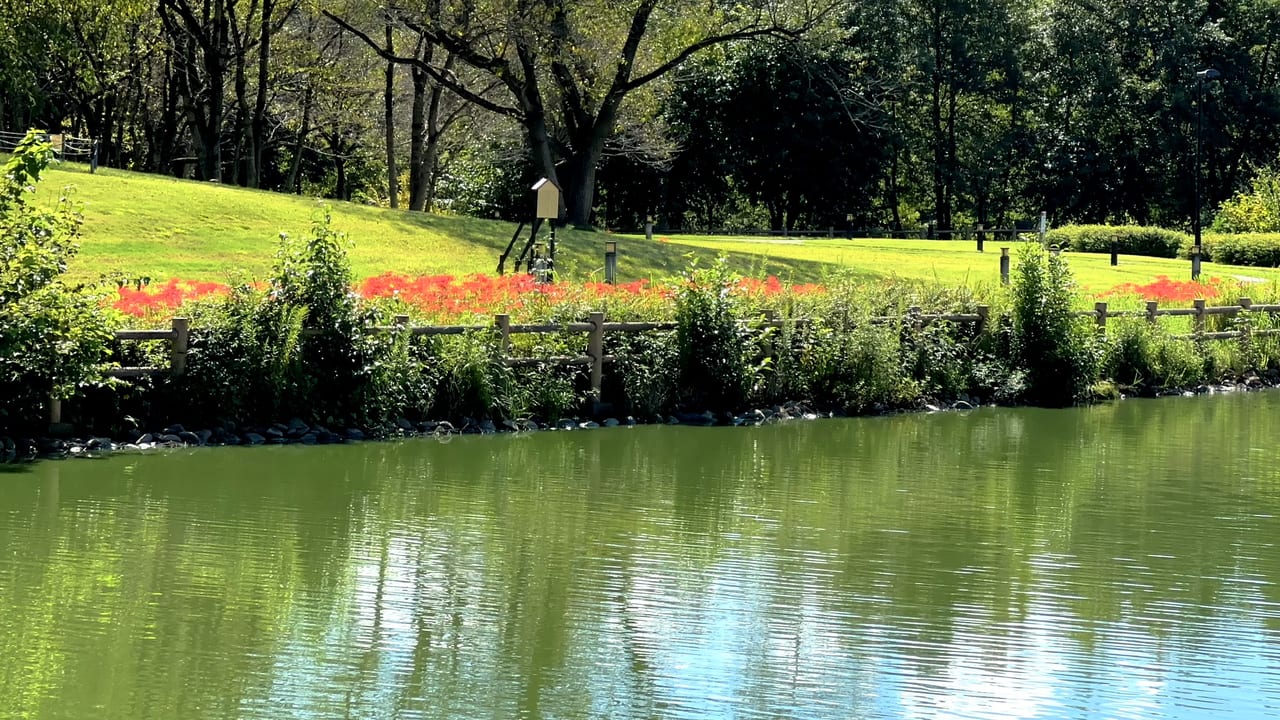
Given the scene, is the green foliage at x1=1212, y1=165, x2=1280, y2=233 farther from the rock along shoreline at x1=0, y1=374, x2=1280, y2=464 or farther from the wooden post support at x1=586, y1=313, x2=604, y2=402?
the wooden post support at x1=586, y1=313, x2=604, y2=402

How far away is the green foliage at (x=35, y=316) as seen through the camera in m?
18.4

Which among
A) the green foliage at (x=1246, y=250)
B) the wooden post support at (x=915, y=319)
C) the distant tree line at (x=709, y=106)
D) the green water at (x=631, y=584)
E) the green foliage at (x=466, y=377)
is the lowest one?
the green water at (x=631, y=584)

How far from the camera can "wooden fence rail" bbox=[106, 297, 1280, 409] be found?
19.9 metres

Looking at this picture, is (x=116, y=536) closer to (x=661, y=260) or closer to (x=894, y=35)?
(x=661, y=260)

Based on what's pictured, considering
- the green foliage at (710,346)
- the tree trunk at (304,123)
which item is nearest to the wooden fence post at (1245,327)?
the green foliage at (710,346)

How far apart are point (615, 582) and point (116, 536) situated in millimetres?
4635

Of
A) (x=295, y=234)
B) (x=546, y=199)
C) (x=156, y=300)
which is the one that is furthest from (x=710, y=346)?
(x=295, y=234)

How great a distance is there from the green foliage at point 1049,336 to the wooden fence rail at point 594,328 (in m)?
0.68

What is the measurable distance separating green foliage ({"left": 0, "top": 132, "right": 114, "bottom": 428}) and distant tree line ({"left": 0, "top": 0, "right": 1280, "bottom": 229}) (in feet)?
70.5

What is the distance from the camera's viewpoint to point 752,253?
41406 mm

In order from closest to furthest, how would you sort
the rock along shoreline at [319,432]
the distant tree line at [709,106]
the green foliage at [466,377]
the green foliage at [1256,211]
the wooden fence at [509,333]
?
the rock along shoreline at [319,432]
the wooden fence at [509,333]
the green foliage at [466,377]
the distant tree line at [709,106]
the green foliage at [1256,211]

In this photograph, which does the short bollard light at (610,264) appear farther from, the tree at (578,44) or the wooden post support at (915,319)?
the tree at (578,44)

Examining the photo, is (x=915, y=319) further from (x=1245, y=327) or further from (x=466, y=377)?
(x=1245, y=327)

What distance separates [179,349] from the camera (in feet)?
65.4
